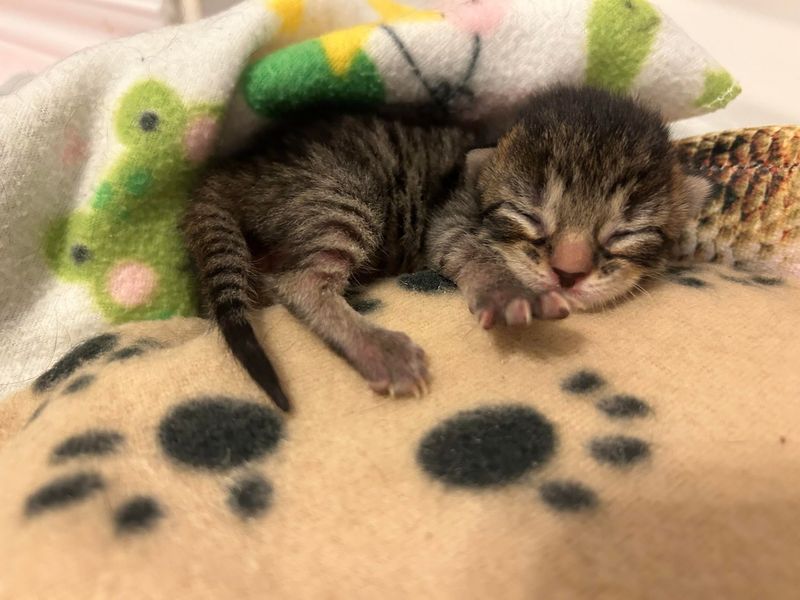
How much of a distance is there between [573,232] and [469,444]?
47 centimetres

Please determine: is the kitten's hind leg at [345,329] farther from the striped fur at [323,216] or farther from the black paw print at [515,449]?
the black paw print at [515,449]

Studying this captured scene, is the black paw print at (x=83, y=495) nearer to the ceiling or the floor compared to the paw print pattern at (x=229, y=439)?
nearer to the ceiling

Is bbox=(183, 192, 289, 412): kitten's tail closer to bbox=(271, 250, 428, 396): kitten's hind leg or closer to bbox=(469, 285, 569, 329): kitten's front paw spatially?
bbox=(271, 250, 428, 396): kitten's hind leg

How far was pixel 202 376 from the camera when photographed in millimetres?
895

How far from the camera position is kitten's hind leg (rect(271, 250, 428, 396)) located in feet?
2.91

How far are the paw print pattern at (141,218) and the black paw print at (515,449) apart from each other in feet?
2.21

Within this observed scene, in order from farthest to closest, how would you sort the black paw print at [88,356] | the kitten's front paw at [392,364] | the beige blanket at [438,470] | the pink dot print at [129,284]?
the pink dot print at [129,284] < the black paw print at [88,356] < the kitten's front paw at [392,364] < the beige blanket at [438,470]

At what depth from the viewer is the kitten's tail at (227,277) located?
890 millimetres

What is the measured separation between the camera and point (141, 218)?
3.99 feet

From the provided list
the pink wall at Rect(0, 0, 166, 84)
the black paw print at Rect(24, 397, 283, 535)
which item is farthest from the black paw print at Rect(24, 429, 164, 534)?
the pink wall at Rect(0, 0, 166, 84)

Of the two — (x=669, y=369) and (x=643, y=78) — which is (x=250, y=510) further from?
(x=643, y=78)

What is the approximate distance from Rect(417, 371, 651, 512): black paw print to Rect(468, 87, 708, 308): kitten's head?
28 centimetres

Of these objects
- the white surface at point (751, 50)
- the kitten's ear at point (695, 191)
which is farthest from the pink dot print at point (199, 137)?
the white surface at point (751, 50)

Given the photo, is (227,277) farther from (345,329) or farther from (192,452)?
(192,452)
